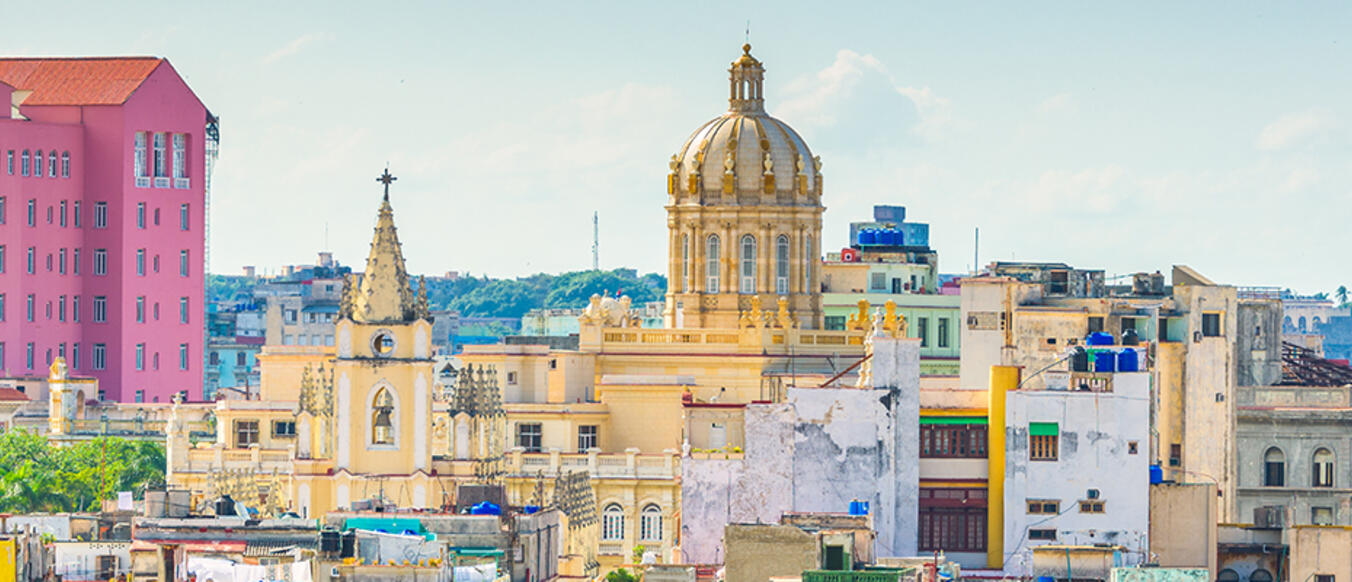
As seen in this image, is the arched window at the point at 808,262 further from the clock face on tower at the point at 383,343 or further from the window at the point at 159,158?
the window at the point at 159,158

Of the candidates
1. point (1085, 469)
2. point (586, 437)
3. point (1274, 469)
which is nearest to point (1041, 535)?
point (1085, 469)

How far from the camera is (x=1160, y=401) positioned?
12025 centimetres

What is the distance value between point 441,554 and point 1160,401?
41.2 m

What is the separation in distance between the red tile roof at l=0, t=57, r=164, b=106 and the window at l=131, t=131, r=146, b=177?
227 cm

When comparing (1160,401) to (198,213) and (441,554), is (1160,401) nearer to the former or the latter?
(441,554)

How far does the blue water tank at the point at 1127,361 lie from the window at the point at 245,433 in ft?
130

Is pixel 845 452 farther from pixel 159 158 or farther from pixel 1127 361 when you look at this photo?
pixel 159 158

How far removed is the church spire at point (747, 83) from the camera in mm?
143000

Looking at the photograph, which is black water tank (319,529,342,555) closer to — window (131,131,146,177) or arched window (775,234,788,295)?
arched window (775,234,788,295)

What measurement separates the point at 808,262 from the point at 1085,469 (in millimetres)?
44972

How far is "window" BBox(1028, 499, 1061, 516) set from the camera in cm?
9762

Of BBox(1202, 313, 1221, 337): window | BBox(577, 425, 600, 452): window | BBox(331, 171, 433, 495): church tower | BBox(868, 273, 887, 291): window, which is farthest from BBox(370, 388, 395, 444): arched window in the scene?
BBox(868, 273, 887, 291): window

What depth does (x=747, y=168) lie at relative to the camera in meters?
141

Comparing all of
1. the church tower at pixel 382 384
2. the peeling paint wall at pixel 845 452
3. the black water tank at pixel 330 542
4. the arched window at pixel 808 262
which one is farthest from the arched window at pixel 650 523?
the black water tank at pixel 330 542
